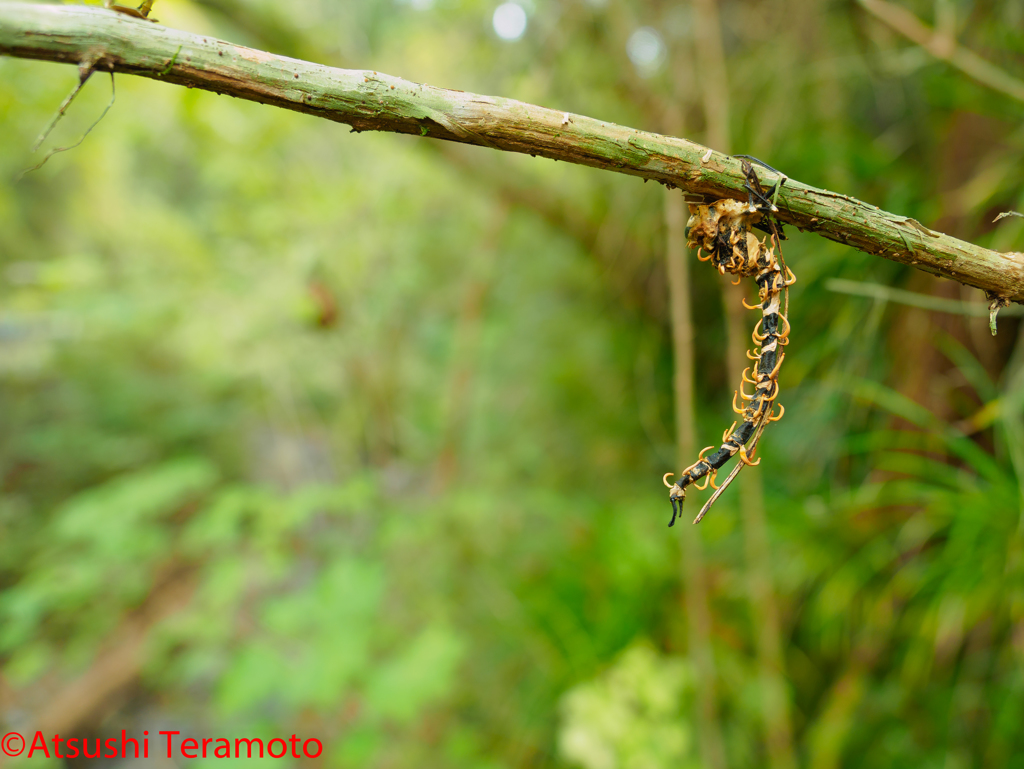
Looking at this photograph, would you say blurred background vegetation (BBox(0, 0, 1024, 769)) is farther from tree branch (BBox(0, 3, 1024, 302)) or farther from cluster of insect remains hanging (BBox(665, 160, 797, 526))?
cluster of insect remains hanging (BBox(665, 160, 797, 526))

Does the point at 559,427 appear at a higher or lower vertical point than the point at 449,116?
higher

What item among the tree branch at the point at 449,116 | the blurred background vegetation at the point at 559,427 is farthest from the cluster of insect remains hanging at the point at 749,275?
the blurred background vegetation at the point at 559,427

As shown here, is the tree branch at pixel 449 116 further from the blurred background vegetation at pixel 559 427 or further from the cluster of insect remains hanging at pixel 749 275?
the blurred background vegetation at pixel 559 427

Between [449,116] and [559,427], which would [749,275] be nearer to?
[449,116]

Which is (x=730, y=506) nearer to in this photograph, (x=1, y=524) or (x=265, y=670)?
(x=265, y=670)

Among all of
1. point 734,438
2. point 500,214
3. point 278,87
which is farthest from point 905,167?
point 278,87

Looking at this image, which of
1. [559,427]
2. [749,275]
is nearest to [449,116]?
[749,275]
